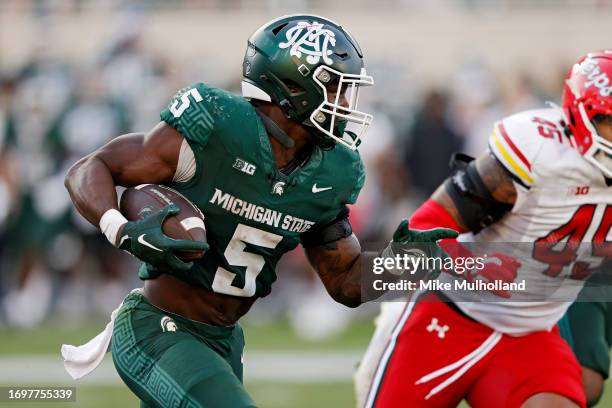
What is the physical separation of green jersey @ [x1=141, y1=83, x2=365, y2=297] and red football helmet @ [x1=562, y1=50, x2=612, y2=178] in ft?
2.96

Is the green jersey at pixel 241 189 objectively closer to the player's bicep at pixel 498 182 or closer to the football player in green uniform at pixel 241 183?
the football player in green uniform at pixel 241 183

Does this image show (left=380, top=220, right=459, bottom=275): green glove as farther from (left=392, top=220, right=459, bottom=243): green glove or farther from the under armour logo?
the under armour logo

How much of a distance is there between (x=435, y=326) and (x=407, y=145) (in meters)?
6.00

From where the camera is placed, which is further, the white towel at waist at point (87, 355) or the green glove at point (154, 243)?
the white towel at waist at point (87, 355)

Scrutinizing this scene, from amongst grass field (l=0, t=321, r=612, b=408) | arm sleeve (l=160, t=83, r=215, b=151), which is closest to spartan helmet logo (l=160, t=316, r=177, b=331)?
arm sleeve (l=160, t=83, r=215, b=151)

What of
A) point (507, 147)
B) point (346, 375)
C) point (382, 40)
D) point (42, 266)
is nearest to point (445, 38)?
point (382, 40)

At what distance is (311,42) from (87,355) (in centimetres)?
122

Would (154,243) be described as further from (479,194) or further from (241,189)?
(479,194)

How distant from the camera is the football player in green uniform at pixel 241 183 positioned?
11.7ft

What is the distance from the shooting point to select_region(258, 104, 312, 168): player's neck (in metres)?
3.80

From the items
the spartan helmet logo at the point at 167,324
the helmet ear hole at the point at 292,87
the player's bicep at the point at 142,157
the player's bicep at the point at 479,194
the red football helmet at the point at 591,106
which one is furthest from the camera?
the player's bicep at the point at 479,194

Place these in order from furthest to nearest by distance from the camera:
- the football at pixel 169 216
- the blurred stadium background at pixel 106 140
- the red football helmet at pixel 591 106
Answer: the blurred stadium background at pixel 106 140 → the red football helmet at pixel 591 106 → the football at pixel 169 216

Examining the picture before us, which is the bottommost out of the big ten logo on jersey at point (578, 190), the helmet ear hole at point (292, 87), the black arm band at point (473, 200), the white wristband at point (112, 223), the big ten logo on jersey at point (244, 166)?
the black arm band at point (473, 200)

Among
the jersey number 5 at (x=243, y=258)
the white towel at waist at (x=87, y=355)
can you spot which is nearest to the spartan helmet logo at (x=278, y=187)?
the jersey number 5 at (x=243, y=258)
